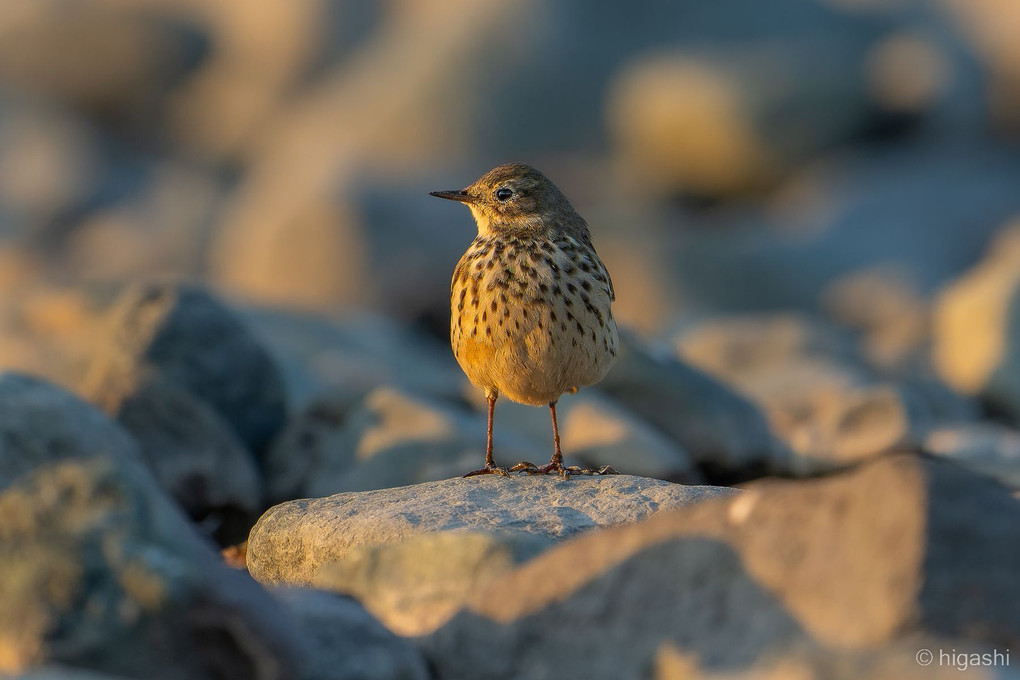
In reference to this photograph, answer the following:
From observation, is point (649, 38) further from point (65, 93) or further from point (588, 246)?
point (588, 246)

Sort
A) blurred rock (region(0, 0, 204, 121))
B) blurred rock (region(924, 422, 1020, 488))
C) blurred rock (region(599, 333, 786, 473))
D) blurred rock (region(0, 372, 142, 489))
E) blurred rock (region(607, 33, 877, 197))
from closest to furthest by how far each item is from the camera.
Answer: blurred rock (region(0, 372, 142, 489)), blurred rock (region(924, 422, 1020, 488)), blurred rock (region(599, 333, 786, 473)), blurred rock (region(607, 33, 877, 197)), blurred rock (region(0, 0, 204, 121))

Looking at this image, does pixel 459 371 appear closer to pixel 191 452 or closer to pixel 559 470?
pixel 191 452

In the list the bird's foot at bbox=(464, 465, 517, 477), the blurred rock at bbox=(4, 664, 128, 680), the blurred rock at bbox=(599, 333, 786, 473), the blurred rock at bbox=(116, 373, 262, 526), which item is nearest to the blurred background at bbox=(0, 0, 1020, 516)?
the blurred rock at bbox=(599, 333, 786, 473)

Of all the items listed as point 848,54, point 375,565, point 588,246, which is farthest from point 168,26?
point 375,565

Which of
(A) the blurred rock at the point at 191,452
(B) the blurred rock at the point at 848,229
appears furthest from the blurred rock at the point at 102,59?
(A) the blurred rock at the point at 191,452

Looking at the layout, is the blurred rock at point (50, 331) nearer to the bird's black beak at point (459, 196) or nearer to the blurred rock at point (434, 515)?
the bird's black beak at point (459, 196)

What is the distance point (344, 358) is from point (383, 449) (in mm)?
3980

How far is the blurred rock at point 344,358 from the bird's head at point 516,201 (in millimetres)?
3784

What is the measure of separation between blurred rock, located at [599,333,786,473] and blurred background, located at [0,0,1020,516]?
3 centimetres

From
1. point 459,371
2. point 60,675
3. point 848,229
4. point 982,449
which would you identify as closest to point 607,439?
point 982,449

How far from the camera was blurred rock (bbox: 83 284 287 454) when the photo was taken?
943cm

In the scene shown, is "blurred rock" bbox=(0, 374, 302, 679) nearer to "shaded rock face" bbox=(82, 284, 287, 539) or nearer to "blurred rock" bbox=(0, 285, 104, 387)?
"shaded rock face" bbox=(82, 284, 287, 539)

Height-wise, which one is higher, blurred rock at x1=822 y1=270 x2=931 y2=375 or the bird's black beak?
the bird's black beak

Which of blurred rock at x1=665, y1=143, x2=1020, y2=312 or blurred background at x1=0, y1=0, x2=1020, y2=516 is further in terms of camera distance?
blurred rock at x1=665, y1=143, x2=1020, y2=312
